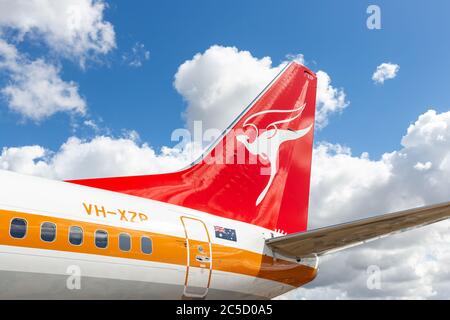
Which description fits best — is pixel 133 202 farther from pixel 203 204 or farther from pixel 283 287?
pixel 283 287

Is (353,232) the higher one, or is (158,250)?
(353,232)

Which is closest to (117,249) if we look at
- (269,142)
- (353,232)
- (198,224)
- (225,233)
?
(198,224)

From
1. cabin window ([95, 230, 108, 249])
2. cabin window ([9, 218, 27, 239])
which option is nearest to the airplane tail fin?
cabin window ([95, 230, 108, 249])

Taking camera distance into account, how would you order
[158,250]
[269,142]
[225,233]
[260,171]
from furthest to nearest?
[269,142]
[260,171]
[225,233]
[158,250]

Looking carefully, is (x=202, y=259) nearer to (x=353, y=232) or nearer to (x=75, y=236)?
(x=75, y=236)

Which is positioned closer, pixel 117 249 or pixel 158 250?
pixel 117 249

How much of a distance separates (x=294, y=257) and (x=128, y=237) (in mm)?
4112

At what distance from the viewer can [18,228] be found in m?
5.93

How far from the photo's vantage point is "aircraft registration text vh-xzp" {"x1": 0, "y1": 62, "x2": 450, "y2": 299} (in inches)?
243

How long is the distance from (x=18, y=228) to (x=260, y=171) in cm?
651

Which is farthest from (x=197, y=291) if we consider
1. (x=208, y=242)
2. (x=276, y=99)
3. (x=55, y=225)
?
(x=276, y=99)

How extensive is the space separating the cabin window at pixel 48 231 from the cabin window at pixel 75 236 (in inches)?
10.3

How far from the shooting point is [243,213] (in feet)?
33.6

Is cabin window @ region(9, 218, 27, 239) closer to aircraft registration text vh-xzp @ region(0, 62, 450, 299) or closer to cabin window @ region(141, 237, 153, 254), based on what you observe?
aircraft registration text vh-xzp @ region(0, 62, 450, 299)
